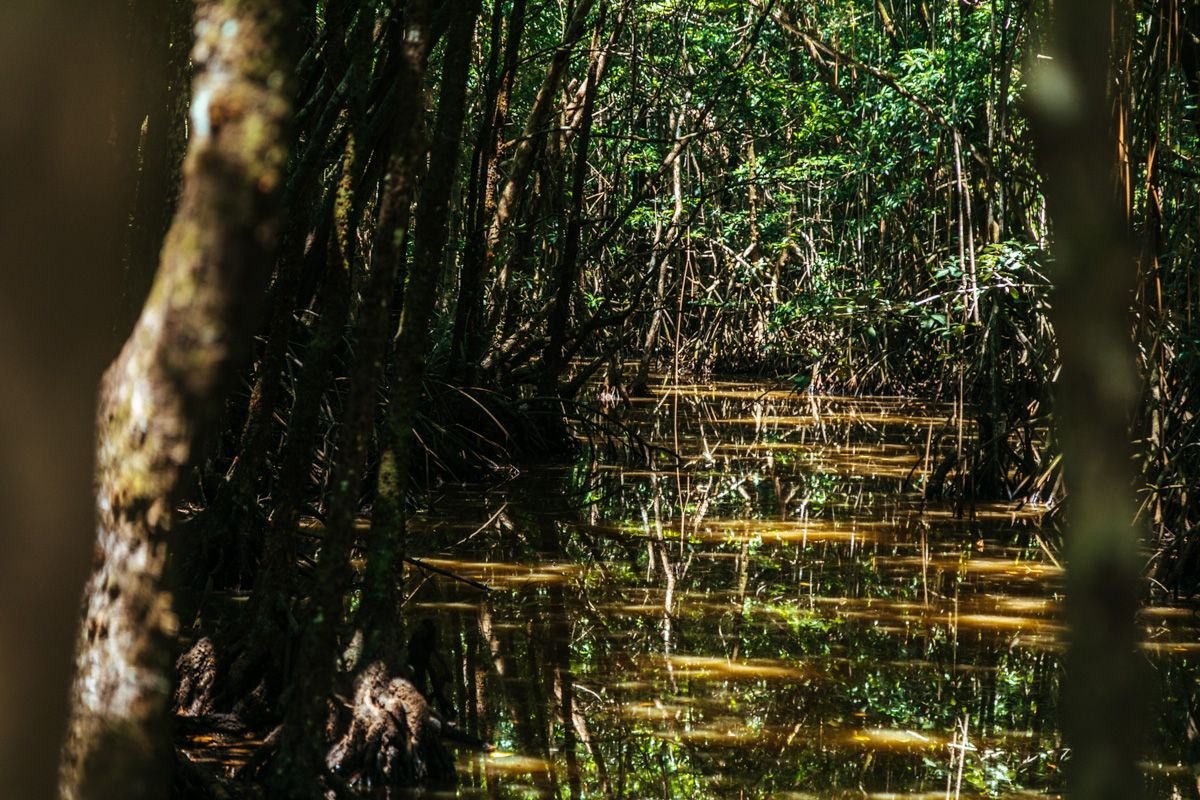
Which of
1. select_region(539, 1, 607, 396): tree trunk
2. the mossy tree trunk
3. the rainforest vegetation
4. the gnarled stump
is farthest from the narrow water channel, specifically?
select_region(539, 1, 607, 396): tree trunk

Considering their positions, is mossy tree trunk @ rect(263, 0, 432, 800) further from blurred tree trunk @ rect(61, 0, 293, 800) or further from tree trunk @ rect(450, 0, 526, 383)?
tree trunk @ rect(450, 0, 526, 383)

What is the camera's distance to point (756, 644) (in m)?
4.77

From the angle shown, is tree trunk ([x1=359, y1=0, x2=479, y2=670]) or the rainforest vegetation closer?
the rainforest vegetation

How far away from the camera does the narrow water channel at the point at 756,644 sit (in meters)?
3.47

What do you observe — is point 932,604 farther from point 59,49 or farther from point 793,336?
point 793,336

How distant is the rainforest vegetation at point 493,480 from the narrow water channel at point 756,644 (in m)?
0.02

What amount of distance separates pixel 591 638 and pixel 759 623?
0.71 metres

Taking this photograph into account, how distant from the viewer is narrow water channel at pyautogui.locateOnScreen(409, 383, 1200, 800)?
3473mm

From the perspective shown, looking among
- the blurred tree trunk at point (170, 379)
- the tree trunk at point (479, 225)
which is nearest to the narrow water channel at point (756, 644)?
the tree trunk at point (479, 225)

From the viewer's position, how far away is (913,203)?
A: 16.4m

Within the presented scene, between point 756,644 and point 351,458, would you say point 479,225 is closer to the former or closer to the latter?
point 756,644

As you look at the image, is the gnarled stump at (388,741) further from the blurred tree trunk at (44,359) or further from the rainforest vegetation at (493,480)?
the blurred tree trunk at (44,359)

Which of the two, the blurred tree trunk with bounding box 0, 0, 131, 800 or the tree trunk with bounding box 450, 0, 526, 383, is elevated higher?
the tree trunk with bounding box 450, 0, 526, 383

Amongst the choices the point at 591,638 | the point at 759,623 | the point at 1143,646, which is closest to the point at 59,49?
the point at 591,638
